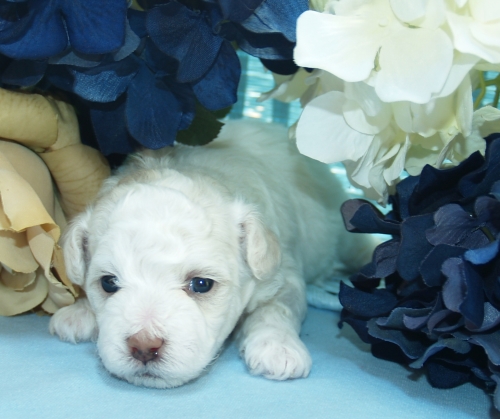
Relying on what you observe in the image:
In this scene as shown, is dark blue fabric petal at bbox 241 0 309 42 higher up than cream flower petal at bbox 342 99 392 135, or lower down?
higher up

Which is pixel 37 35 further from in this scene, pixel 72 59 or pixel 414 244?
pixel 414 244

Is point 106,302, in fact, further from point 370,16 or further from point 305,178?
point 305,178

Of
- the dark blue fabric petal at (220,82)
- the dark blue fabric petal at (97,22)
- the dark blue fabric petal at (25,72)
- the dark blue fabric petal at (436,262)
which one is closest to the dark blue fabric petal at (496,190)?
the dark blue fabric petal at (436,262)

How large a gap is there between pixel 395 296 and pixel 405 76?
512 millimetres

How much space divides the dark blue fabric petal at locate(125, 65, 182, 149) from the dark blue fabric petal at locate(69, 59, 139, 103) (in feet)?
0.08

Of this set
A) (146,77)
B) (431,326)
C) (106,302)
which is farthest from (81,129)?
(431,326)

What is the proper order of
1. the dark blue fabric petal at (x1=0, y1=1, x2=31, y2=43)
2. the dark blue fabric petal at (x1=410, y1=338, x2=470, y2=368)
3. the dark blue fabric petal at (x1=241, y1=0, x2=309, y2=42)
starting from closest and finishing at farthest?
the dark blue fabric petal at (x1=410, y1=338, x2=470, y2=368), the dark blue fabric petal at (x1=0, y1=1, x2=31, y2=43), the dark blue fabric petal at (x1=241, y1=0, x2=309, y2=42)

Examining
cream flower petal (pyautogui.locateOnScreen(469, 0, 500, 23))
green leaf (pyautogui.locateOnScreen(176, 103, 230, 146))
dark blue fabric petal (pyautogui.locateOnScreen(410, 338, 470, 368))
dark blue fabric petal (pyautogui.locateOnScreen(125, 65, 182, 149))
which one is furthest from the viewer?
green leaf (pyautogui.locateOnScreen(176, 103, 230, 146))

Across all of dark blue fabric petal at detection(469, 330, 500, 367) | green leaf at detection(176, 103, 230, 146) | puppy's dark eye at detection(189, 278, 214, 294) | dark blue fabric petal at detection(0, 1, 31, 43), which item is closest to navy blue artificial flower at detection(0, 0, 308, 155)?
dark blue fabric petal at detection(0, 1, 31, 43)

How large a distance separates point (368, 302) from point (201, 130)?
2.15 feet

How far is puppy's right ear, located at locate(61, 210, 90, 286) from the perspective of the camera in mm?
1517

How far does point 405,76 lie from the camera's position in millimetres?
1108

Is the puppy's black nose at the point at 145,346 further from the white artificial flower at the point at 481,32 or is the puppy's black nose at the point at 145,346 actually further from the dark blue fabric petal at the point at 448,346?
the white artificial flower at the point at 481,32

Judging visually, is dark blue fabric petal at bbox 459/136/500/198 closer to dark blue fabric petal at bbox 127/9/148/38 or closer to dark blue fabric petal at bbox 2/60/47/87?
dark blue fabric petal at bbox 127/9/148/38
